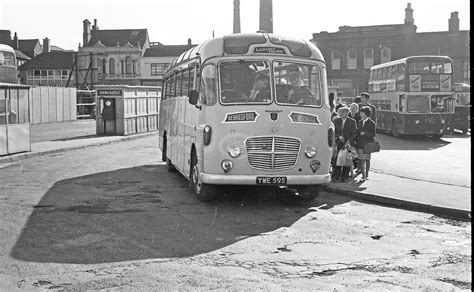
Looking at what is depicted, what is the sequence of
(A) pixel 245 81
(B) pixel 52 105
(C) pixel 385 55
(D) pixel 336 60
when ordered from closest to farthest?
(A) pixel 245 81 < (B) pixel 52 105 < (C) pixel 385 55 < (D) pixel 336 60

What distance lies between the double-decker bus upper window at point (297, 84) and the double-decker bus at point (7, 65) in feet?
70.2

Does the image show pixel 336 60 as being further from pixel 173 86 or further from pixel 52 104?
pixel 173 86

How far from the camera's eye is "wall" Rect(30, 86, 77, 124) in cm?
4238

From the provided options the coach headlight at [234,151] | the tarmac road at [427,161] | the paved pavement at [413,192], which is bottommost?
the paved pavement at [413,192]

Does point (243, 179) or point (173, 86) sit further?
point (173, 86)

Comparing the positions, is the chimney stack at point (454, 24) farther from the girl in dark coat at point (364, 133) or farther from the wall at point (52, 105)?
the girl in dark coat at point (364, 133)

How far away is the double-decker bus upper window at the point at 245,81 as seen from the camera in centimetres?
1029

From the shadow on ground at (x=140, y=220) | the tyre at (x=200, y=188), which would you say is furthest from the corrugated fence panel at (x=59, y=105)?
the tyre at (x=200, y=188)

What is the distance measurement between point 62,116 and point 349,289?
43.9 meters

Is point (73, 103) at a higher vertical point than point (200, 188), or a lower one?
higher

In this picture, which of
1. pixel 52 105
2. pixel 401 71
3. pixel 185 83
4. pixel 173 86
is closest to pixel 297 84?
pixel 185 83

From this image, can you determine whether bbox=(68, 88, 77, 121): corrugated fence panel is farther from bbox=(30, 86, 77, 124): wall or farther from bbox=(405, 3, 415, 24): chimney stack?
bbox=(405, 3, 415, 24): chimney stack

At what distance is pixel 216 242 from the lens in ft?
24.6

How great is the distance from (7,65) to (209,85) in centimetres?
2160
